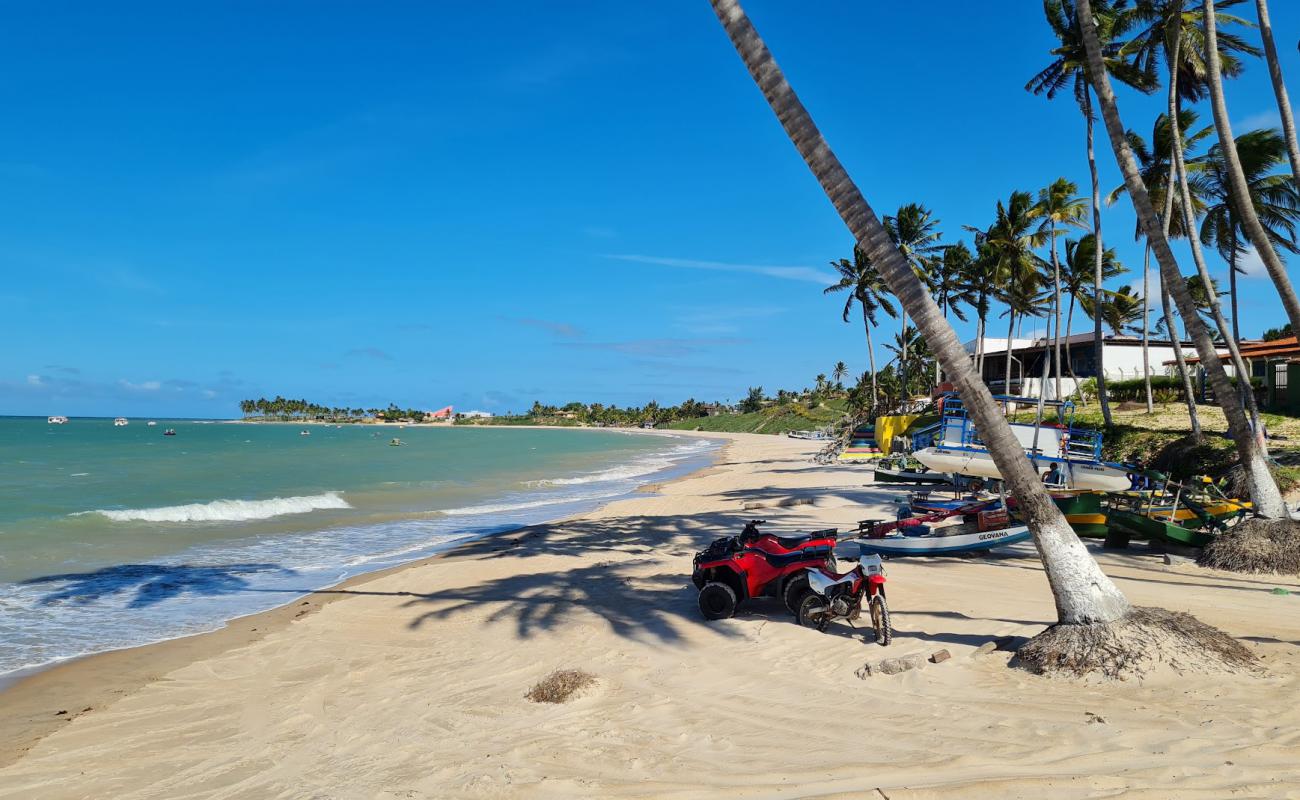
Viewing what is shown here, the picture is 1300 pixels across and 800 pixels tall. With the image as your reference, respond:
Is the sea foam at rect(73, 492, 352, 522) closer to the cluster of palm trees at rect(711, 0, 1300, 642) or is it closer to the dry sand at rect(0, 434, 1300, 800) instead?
the dry sand at rect(0, 434, 1300, 800)

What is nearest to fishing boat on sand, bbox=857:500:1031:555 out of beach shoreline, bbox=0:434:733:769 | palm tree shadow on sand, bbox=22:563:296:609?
beach shoreline, bbox=0:434:733:769

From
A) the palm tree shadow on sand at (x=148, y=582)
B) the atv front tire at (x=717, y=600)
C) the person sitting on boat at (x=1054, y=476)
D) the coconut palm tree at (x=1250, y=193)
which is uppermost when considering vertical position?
the coconut palm tree at (x=1250, y=193)

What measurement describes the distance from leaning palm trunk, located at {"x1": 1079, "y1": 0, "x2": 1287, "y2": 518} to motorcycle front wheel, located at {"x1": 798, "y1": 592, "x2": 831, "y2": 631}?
672 centimetres

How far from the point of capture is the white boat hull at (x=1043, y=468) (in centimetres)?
1525

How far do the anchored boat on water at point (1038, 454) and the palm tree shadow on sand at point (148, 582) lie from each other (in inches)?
574

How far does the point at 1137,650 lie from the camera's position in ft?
19.9

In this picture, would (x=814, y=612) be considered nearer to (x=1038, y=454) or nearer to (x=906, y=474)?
(x=1038, y=454)

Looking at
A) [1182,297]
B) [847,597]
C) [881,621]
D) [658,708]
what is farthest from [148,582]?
[1182,297]

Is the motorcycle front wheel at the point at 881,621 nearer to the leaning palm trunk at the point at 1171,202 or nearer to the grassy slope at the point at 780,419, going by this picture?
the leaning palm trunk at the point at 1171,202

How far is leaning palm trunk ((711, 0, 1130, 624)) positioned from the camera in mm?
6410

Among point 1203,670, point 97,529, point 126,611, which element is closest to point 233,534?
point 97,529

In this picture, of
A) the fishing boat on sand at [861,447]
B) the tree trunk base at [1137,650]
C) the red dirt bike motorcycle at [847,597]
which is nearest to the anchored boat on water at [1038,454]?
the red dirt bike motorcycle at [847,597]

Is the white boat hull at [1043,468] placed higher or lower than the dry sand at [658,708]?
higher

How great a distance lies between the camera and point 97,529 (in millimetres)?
20172
